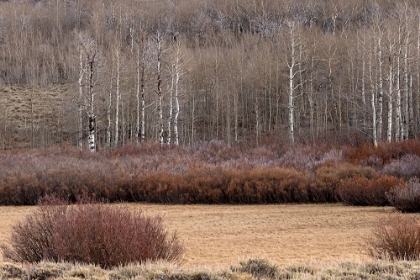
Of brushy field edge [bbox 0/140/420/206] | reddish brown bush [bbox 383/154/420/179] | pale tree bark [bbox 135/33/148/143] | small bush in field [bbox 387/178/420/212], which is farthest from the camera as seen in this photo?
pale tree bark [bbox 135/33/148/143]

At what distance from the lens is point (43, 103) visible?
65812 mm

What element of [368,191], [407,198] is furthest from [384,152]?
[407,198]

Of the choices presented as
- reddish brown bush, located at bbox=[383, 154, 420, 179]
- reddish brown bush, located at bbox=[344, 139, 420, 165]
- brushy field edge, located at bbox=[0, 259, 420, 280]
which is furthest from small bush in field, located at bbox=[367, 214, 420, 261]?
reddish brown bush, located at bbox=[344, 139, 420, 165]

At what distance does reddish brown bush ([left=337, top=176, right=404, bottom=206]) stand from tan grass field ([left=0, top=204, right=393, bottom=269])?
1.91 feet

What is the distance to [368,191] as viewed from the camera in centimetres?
1836

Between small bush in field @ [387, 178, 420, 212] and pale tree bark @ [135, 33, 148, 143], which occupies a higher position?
pale tree bark @ [135, 33, 148, 143]

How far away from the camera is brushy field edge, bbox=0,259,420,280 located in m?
6.90

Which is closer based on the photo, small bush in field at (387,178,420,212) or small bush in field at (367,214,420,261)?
small bush in field at (367,214,420,261)

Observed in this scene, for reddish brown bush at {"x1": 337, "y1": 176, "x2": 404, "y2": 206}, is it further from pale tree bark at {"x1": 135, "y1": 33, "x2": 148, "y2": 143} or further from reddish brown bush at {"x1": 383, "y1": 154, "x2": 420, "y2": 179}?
pale tree bark at {"x1": 135, "y1": 33, "x2": 148, "y2": 143}

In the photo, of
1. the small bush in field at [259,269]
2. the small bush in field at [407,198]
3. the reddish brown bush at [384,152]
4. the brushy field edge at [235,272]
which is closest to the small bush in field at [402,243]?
the brushy field edge at [235,272]

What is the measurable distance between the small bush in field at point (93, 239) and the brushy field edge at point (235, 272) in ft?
2.72

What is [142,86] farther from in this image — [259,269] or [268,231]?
[259,269]

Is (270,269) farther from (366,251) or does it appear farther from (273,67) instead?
(273,67)

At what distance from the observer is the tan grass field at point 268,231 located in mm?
10648
